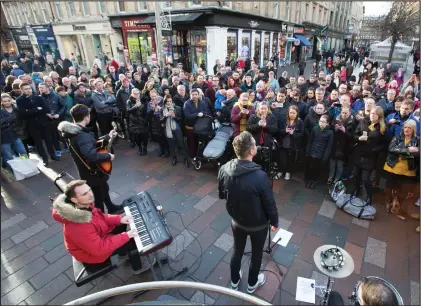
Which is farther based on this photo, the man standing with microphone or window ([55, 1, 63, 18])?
window ([55, 1, 63, 18])

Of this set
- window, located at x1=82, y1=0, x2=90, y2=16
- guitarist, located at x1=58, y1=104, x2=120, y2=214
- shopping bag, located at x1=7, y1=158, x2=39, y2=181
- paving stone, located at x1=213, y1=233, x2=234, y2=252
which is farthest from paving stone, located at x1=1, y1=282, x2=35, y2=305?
window, located at x1=82, y1=0, x2=90, y2=16

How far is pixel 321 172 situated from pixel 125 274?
4807 mm

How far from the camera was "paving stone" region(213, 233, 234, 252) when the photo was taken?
12.6 feet

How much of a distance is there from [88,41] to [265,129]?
25100mm

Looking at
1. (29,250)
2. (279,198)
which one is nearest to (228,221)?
(279,198)

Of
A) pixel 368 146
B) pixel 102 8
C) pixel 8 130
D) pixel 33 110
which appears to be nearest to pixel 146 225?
pixel 368 146

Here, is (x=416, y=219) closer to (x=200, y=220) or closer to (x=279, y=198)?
(x=279, y=198)

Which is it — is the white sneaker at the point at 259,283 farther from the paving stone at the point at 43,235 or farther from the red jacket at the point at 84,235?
the paving stone at the point at 43,235

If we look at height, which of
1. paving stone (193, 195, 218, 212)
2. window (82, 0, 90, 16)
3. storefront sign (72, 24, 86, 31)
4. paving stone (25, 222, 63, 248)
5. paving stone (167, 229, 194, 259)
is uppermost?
window (82, 0, 90, 16)

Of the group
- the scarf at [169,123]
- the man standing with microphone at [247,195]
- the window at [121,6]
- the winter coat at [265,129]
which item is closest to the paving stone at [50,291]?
the man standing with microphone at [247,195]

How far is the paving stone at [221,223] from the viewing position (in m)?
4.23

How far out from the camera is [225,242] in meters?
3.93

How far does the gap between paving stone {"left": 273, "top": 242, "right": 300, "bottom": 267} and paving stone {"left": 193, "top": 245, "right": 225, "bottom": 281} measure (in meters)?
0.83

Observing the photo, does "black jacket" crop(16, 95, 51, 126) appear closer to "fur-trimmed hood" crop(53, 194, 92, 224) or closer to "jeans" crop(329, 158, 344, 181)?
"fur-trimmed hood" crop(53, 194, 92, 224)
